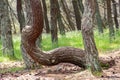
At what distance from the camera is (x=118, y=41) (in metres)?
16.8

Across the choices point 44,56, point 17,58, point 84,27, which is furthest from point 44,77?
point 17,58

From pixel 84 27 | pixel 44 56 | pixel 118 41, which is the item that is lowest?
pixel 118 41

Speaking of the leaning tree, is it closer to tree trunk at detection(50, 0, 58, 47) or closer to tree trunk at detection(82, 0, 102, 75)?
tree trunk at detection(82, 0, 102, 75)

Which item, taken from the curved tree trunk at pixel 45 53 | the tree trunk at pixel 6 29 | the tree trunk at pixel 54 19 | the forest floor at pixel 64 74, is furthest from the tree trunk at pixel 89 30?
the tree trunk at pixel 6 29

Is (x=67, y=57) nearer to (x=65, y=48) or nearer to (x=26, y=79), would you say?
(x=65, y=48)

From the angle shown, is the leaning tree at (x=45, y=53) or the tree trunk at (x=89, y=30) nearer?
the tree trunk at (x=89, y=30)

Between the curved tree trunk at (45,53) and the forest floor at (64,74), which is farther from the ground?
the curved tree trunk at (45,53)

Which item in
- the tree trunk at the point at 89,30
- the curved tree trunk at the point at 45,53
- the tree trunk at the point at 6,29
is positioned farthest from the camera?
the tree trunk at the point at 6,29

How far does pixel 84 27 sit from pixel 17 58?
6.72 m

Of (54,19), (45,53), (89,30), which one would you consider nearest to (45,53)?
(45,53)

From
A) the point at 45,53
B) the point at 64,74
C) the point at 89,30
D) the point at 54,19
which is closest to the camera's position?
the point at 89,30

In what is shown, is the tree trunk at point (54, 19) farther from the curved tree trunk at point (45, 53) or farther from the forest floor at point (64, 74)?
the curved tree trunk at point (45, 53)

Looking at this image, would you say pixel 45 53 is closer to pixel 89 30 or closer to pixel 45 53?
pixel 45 53

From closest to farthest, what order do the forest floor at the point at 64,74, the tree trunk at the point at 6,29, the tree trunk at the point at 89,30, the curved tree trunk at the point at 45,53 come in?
the tree trunk at the point at 89,30 < the forest floor at the point at 64,74 < the curved tree trunk at the point at 45,53 < the tree trunk at the point at 6,29
